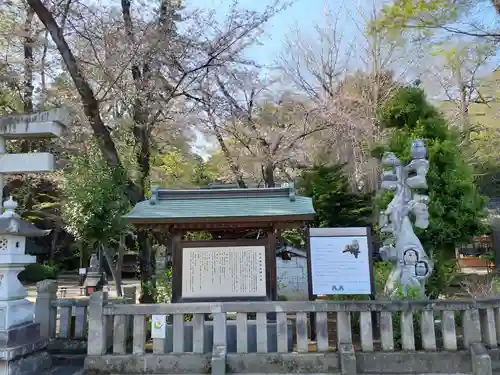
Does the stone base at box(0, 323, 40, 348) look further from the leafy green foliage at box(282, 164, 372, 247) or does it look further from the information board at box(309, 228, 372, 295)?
the leafy green foliage at box(282, 164, 372, 247)

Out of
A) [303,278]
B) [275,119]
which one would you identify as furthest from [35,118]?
[275,119]

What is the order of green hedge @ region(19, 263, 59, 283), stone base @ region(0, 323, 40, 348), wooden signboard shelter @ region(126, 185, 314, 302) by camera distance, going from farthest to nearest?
green hedge @ region(19, 263, 59, 283) → wooden signboard shelter @ region(126, 185, 314, 302) → stone base @ region(0, 323, 40, 348)

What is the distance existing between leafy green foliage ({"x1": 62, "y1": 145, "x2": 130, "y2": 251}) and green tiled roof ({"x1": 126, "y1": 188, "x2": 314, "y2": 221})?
4476 millimetres

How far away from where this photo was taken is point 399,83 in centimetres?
1775

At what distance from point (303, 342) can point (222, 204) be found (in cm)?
296

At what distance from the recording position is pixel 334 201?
1490cm

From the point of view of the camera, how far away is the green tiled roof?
6883 millimetres

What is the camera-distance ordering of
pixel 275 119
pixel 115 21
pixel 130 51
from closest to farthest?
pixel 130 51, pixel 115 21, pixel 275 119

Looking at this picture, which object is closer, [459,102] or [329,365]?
[329,365]

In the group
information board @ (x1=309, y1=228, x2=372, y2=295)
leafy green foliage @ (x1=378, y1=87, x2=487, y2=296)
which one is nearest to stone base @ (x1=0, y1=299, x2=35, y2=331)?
information board @ (x1=309, y1=228, x2=372, y2=295)

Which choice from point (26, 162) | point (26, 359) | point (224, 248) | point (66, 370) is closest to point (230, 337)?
point (224, 248)

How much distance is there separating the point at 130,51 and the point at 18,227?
573 centimetres

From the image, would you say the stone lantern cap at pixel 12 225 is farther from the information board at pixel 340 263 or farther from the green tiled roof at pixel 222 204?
the information board at pixel 340 263

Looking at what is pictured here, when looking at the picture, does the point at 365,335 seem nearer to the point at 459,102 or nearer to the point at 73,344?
the point at 73,344
